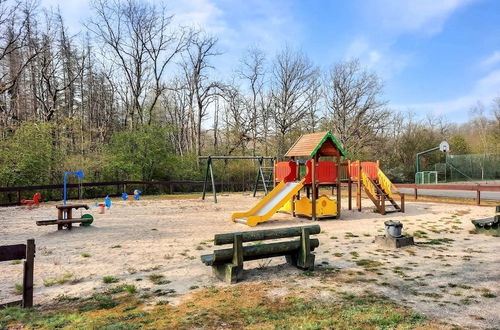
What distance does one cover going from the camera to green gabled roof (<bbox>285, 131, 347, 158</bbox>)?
11.1 metres

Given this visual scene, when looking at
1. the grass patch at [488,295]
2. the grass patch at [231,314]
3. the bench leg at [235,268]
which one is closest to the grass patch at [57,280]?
the grass patch at [231,314]

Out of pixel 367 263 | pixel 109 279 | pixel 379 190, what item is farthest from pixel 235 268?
pixel 379 190

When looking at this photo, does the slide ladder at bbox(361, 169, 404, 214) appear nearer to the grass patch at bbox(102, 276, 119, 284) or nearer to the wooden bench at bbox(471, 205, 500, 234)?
the wooden bench at bbox(471, 205, 500, 234)

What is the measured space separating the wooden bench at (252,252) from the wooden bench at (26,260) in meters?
2.15

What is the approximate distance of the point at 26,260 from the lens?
3912 millimetres

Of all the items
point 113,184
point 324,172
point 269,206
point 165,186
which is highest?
point 324,172

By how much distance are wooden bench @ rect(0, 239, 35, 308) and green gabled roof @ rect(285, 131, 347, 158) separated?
861 cm

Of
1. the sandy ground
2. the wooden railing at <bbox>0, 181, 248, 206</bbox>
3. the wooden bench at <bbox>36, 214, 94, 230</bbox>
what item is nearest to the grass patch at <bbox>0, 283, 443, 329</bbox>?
the sandy ground

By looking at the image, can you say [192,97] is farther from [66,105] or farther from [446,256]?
[446,256]

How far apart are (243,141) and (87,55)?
15204 mm

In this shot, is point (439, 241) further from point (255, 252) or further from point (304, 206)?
point (255, 252)

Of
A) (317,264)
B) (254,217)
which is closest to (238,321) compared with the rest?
(317,264)

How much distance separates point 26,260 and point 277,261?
385cm

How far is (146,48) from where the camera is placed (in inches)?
1059
